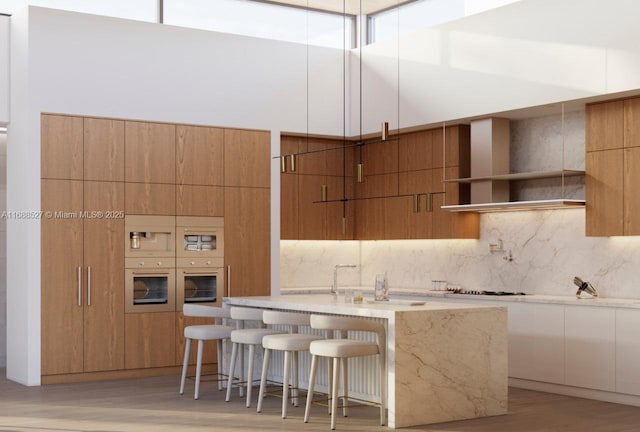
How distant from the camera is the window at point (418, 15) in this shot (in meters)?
8.95

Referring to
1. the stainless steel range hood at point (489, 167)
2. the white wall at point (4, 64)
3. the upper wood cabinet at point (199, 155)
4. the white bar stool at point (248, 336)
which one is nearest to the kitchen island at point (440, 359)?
the white bar stool at point (248, 336)

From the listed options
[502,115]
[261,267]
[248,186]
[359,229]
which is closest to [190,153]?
[248,186]

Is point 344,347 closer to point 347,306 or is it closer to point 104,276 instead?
point 347,306

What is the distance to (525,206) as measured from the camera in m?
8.38

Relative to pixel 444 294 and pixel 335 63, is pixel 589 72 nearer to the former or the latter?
pixel 444 294

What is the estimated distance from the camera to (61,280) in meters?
8.37

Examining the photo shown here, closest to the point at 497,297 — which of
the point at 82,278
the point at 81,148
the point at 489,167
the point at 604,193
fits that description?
the point at 489,167

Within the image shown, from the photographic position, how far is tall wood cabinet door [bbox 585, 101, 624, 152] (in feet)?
25.1

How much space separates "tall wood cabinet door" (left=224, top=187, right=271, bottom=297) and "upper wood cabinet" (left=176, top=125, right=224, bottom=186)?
249 mm

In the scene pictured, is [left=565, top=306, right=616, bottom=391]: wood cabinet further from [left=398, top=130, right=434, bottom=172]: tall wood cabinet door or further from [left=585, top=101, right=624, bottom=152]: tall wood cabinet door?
[left=398, top=130, right=434, bottom=172]: tall wood cabinet door

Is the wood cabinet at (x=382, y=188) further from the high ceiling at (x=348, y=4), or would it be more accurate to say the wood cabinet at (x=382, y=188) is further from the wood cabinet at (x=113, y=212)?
the high ceiling at (x=348, y=4)

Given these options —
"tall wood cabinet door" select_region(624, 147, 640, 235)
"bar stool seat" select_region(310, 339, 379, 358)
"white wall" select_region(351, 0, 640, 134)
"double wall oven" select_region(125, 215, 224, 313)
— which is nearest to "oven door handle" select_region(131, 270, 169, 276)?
"double wall oven" select_region(125, 215, 224, 313)

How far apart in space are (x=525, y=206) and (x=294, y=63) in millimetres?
2900

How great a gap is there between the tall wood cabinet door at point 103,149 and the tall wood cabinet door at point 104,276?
0.10 metres
